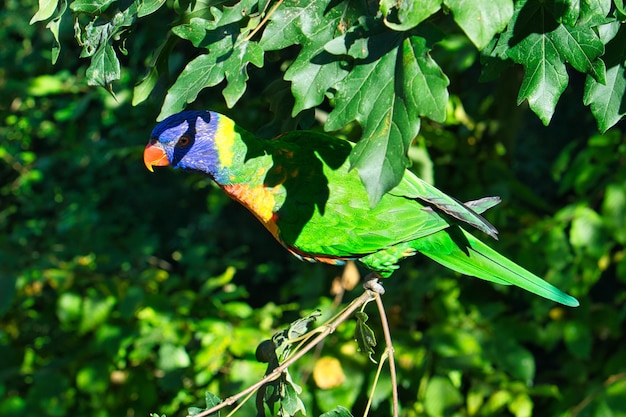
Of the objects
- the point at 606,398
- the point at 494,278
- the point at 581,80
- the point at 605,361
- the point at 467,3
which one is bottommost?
the point at 605,361

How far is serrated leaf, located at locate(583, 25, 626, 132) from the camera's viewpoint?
71 cm

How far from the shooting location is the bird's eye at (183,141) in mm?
821

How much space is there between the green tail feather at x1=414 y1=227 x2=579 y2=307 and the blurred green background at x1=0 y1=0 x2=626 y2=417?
2.42 feet

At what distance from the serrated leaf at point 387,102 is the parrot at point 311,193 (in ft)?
0.58

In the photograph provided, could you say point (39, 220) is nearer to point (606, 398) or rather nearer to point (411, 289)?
point (411, 289)

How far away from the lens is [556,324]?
1.89m

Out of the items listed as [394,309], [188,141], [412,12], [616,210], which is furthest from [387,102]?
[394,309]

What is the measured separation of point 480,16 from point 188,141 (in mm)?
401

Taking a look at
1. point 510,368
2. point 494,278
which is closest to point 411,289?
point 510,368

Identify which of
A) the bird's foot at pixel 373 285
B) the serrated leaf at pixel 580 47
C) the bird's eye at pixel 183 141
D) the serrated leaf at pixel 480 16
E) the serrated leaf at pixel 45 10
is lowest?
the bird's foot at pixel 373 285

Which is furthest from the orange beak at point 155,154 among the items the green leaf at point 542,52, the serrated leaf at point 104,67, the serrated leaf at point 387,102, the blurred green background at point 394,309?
the blurred green background at point 394,309

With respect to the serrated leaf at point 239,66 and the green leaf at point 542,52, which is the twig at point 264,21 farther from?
the green leaf at point 542,52

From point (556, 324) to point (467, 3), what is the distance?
1528mm

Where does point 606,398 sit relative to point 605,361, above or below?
above
